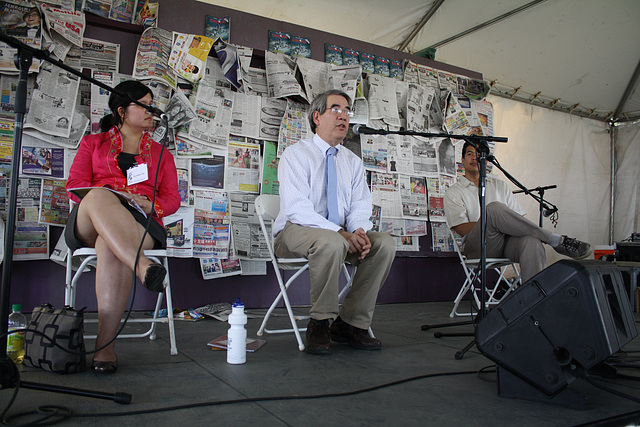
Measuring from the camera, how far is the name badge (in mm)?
1807

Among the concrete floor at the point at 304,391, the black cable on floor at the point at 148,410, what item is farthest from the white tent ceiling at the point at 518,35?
the black cable on floor at the point at 148,410

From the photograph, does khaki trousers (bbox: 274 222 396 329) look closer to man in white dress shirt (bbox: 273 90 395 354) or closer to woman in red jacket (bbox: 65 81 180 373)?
man in white dress shirt (bbox: 273 90 395 354)

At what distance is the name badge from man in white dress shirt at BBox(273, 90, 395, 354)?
2.22 ft

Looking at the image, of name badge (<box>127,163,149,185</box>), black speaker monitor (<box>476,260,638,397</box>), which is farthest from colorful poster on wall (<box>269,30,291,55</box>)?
black speaker monitor (<box>476,260,638,397</box>)

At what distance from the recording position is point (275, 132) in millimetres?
3291

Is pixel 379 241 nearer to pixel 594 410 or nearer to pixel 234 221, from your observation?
pixel 594 410

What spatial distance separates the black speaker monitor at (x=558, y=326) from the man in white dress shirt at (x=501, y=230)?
4.16 feet

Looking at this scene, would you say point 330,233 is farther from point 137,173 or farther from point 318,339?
point 137,173

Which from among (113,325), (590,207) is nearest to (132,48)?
(113,325)

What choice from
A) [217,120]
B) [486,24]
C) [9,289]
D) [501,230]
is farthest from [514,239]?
[486,24]

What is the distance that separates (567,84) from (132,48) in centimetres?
476

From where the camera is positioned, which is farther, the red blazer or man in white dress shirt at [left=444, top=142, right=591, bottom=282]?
man in white dress shirt at [left=444, top=142, right=591, bottom=282]

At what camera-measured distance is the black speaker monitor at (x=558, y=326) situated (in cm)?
116

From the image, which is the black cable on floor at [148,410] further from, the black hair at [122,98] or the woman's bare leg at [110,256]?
the black hair at [122,98]
